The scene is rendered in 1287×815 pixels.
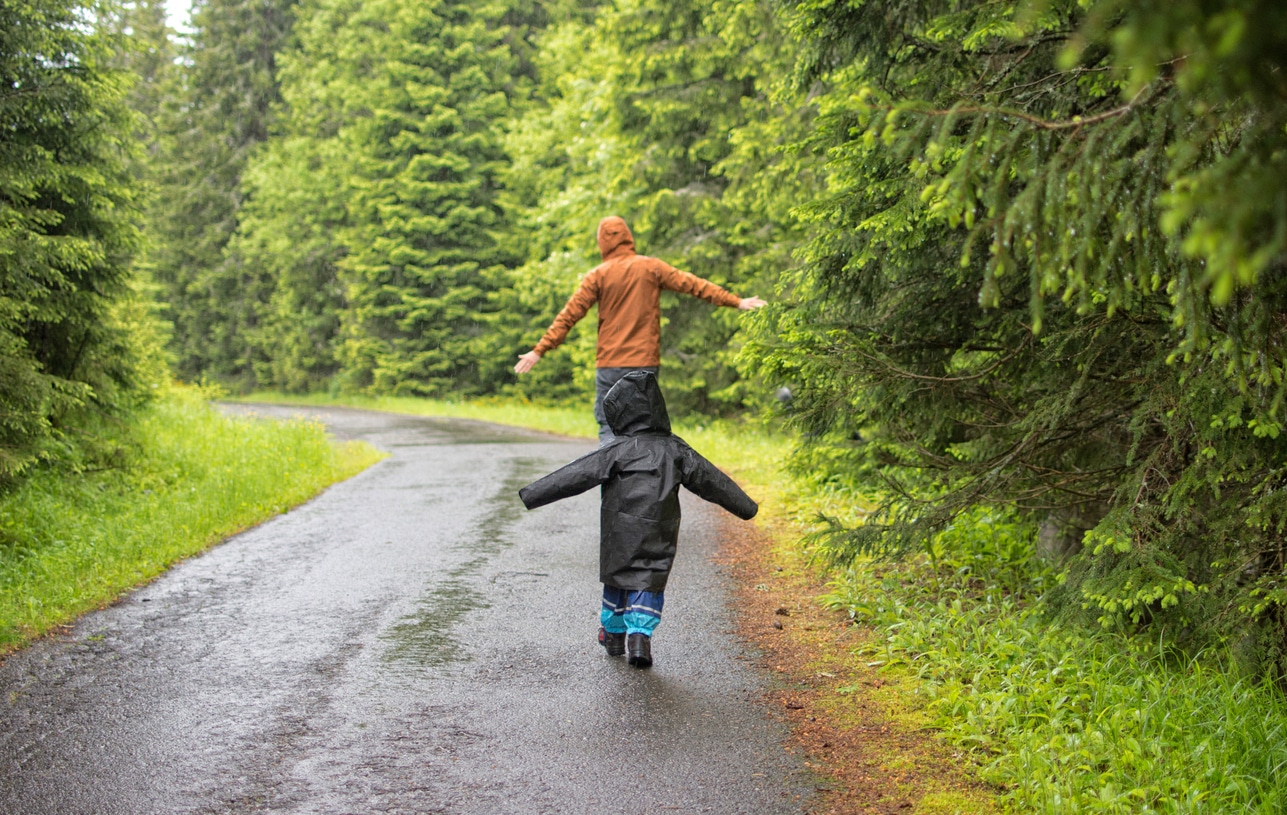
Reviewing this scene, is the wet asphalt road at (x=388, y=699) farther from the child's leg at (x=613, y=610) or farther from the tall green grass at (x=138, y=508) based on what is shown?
the tall green grass at (x=138, y=508)

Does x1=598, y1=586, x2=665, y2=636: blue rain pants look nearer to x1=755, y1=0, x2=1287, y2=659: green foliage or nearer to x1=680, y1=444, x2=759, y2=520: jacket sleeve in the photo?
x1=680, y1=444, x2=759, y2=520: jacket sleeve

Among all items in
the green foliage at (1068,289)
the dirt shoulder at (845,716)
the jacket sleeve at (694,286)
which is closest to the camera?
the green foliage at (1068,289)

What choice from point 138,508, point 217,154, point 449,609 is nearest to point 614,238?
point 449,609

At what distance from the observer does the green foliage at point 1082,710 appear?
3.47m

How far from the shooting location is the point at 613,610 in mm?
5340

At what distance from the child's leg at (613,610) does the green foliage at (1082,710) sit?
4.55 ft

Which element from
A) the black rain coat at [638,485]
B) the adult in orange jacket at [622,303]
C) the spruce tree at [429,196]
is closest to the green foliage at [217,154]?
the spruce tree at [429,196]

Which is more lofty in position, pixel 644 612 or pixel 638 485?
pixel 638 485

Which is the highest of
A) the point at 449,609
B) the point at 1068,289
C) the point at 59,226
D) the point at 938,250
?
the point at 59,226

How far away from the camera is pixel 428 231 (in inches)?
1281

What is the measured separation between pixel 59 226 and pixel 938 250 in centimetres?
817

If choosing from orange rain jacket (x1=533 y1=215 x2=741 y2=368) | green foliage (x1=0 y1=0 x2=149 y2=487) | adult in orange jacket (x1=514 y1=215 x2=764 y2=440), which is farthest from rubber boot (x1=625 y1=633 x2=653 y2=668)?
green foliage (x1=0 y1=0 x2=149 y2=487)

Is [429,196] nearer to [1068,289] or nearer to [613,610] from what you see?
[613,610]

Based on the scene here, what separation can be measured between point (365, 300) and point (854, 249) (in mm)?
30857
